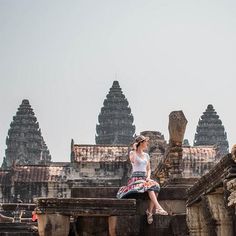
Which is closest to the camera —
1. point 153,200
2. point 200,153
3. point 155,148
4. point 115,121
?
point 153,200

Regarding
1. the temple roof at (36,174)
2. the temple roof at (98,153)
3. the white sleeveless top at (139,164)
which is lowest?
the white sleeveless top at (139,164)

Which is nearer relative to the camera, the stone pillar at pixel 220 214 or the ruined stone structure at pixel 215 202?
the ruined stone structure at pixel 215 202

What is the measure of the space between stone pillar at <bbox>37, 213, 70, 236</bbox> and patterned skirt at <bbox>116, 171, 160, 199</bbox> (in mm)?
1109

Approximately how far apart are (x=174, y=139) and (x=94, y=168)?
25746mm

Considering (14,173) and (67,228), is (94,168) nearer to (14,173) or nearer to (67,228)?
(14,173)

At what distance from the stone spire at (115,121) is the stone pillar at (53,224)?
71380mm

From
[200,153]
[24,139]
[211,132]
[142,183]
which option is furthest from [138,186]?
[211,132]

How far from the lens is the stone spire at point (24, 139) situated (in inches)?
3051

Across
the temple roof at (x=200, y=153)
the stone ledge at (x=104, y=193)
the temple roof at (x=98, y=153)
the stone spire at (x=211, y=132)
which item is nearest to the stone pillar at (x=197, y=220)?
the stone ledge at (x=104, y=193)

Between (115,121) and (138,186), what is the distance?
72364 millimetres

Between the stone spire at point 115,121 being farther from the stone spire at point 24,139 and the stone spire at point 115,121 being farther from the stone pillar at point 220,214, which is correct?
the stone pillar at point 220,214

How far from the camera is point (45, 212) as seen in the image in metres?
8.59

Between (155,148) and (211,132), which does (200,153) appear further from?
(211,132)

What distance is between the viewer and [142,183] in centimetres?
927
